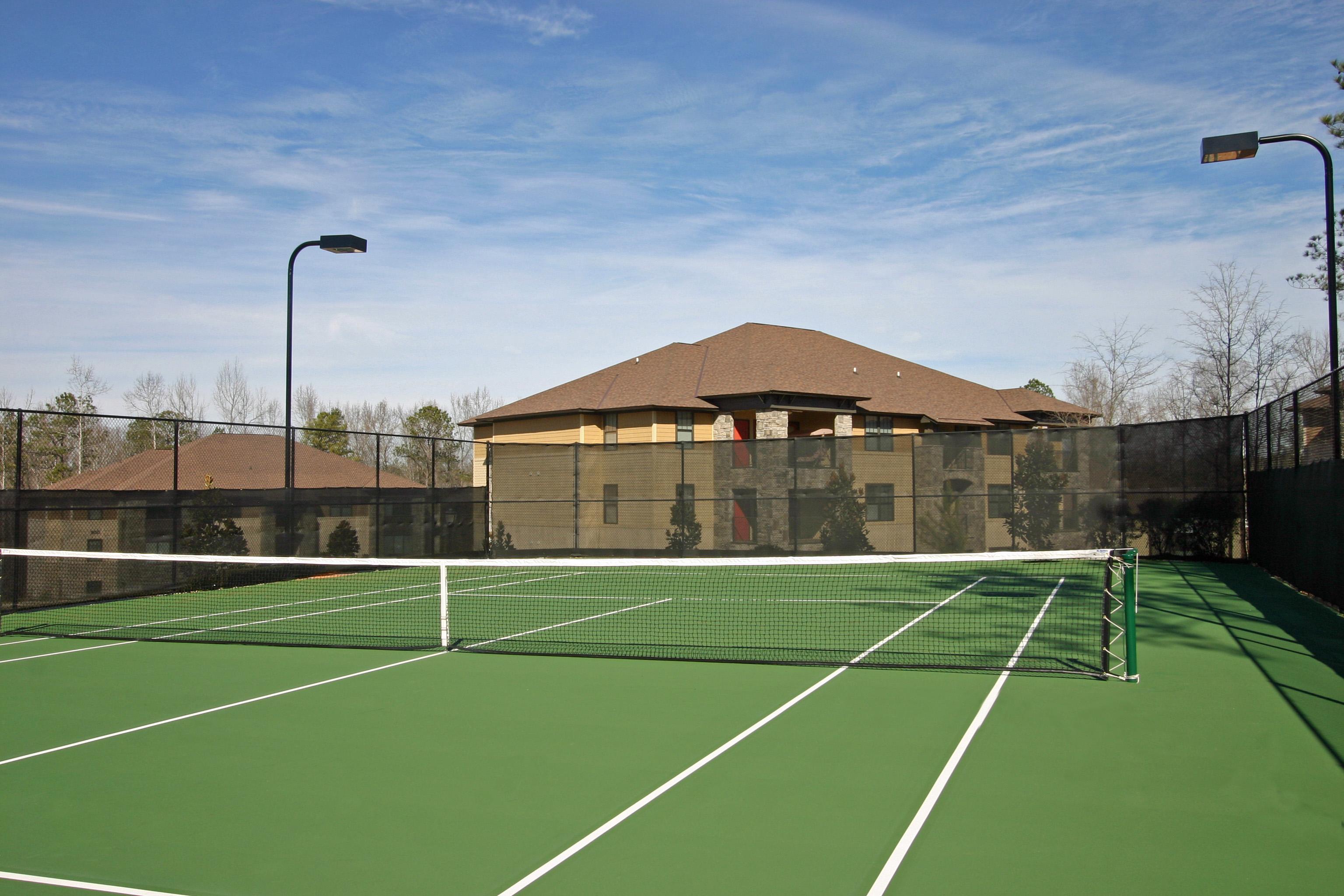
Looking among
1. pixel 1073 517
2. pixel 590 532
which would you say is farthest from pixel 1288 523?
pixel 590 532

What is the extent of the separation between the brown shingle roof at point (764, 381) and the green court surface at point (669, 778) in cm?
2548

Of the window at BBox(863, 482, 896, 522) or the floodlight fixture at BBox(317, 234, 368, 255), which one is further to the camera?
the window at BBox(863, 482, 896, 522)

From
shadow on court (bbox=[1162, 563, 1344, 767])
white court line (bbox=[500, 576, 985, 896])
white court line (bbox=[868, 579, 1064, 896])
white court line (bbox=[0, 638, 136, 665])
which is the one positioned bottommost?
white court line (bbox=[0, 638, 136, 665])

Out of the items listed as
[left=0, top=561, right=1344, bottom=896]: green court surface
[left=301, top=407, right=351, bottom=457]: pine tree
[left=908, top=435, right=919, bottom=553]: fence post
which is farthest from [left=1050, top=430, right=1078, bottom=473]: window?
[left=301, top=407, right=351, bottom=457]: pine tree

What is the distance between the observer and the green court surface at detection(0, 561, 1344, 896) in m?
4.87

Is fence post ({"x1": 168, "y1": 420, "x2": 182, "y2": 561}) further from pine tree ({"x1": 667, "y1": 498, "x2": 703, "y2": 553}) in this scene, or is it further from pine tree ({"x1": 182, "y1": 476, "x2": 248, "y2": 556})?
pine tree ({"x1": 667, "y1": 498, "x2": 703, "y2": 553})

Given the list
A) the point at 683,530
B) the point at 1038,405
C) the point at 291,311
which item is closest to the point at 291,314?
the point at 291,311

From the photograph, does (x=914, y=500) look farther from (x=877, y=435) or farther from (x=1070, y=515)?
(x=1070, y=515)

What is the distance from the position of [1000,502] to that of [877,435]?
3371 millimetres

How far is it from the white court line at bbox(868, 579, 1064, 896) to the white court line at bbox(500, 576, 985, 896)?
147 cm

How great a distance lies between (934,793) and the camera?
6004 mm

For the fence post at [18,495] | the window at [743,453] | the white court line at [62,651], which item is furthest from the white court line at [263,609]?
the window at [743,453]

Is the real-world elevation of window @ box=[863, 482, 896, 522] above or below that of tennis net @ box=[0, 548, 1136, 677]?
above

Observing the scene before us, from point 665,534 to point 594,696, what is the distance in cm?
1733
